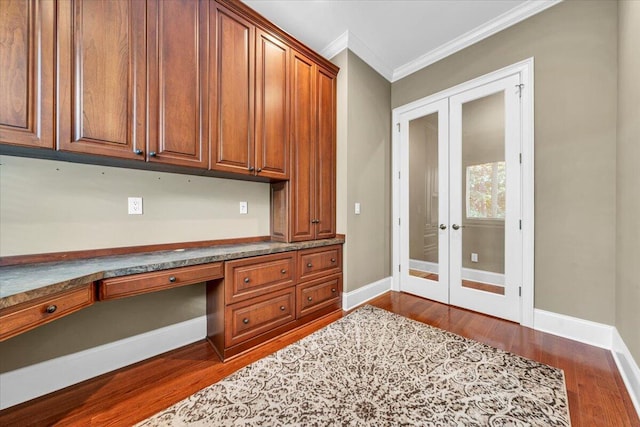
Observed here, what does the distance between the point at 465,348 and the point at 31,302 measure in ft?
8.66

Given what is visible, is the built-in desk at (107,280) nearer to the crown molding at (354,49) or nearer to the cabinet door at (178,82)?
the cabinet door at (178,82)

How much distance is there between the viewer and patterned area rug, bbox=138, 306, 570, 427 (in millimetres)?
1307

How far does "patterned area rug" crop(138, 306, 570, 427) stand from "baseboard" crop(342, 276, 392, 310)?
0.69 metres

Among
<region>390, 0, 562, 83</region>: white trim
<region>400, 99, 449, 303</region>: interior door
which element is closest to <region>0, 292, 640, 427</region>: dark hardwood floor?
<region>400, 99, 449, 303</region>: interior door

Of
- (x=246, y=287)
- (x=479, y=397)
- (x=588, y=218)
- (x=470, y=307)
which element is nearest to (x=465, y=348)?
(x=479, y=397)

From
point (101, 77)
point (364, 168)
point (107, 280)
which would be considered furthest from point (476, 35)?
point (107, 280)

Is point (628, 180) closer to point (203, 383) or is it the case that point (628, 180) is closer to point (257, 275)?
point (257, 275)

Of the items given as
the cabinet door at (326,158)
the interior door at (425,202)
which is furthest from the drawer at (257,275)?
the interior door at (425,202)

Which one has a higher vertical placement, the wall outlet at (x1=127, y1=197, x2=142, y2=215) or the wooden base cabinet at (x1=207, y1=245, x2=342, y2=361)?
the wall outlet at (x1=127, y1=197, x2=142, y2=215)

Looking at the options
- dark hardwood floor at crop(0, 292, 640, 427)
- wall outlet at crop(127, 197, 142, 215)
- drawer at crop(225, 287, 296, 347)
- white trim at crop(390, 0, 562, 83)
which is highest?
white trim at crop(390, 0, 562, 83)

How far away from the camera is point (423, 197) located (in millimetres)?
3117

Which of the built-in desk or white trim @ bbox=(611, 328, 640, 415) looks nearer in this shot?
the built-in desk

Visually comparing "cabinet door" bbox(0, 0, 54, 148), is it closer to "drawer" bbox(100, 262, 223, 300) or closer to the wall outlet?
the wall outlet

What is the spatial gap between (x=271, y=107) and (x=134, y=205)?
1.38m
